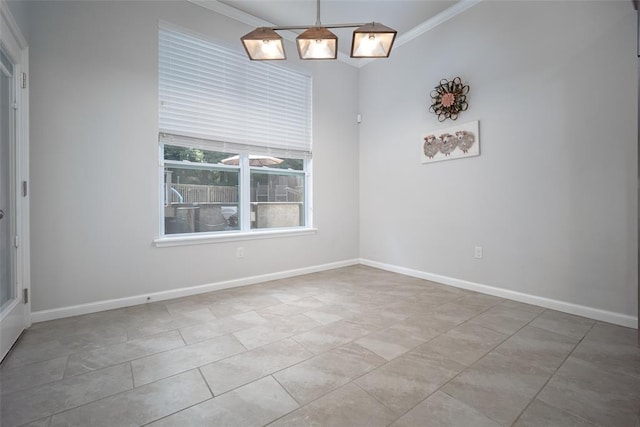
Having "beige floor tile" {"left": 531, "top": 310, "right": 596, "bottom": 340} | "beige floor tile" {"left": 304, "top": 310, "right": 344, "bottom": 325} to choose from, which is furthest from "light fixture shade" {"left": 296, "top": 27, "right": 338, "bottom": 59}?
"beige floor tile" {"left": 531, "top": 310, "right": 596, "bottom": 340}

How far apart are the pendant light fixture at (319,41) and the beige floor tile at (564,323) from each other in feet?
8.51

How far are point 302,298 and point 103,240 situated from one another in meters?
1.95

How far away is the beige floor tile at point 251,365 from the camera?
1592 mm

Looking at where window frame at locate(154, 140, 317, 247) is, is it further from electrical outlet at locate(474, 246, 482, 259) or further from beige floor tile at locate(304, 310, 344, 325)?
electrical outlet at locate(474, 246, 482, 259)

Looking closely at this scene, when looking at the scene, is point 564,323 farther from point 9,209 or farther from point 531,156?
point 9,209

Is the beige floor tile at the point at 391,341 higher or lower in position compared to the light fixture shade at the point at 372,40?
lower

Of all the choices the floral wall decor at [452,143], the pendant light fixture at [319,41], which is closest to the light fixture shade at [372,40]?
the pendant light fixture at [319,41]

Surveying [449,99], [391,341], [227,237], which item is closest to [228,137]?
[227,237]

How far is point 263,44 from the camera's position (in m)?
2.38

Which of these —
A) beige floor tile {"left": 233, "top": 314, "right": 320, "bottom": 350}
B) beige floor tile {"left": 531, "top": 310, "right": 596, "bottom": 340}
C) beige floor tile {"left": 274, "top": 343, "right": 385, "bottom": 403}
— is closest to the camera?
beige floor tile {"left": 274, "top": 343, "right": 385, "bottom": 403}

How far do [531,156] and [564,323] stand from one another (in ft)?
4.91

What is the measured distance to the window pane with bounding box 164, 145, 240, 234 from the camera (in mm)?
3062

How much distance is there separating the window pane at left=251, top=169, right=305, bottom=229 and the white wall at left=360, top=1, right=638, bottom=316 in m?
1.40

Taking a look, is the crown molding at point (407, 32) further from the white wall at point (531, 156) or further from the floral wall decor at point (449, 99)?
the floral wall decor at point (449, 99)
